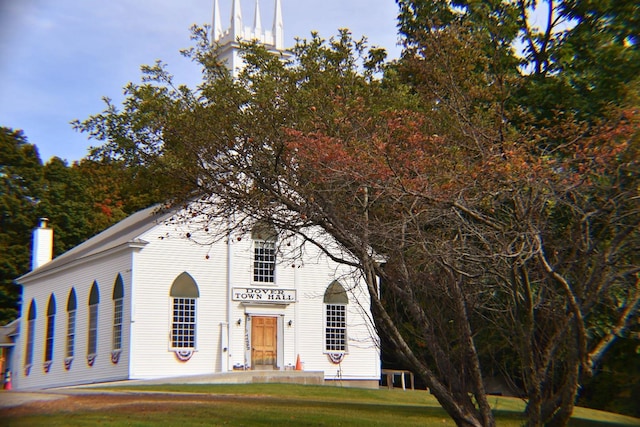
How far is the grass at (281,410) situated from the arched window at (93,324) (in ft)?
28.9

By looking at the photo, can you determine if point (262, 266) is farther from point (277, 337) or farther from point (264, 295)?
point (277, 337)

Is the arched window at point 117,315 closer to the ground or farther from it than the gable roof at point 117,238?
closer to the ground

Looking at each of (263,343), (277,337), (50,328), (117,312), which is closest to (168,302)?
(117,312)

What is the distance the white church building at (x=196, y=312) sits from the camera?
3272 centimetres

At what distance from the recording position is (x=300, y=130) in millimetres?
14992


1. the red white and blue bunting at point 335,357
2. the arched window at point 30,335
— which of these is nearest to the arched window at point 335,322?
the red white and blue bunting at point 335,357

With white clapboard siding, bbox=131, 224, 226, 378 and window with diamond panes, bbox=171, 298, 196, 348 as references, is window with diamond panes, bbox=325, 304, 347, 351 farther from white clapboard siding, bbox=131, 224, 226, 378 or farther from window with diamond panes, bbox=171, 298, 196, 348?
window with diamond panes, bbox=171, 298, 196, 348

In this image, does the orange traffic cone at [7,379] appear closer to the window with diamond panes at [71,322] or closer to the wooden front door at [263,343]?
the window with diamond panes at [71,322]

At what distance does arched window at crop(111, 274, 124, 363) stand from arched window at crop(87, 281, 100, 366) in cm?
182

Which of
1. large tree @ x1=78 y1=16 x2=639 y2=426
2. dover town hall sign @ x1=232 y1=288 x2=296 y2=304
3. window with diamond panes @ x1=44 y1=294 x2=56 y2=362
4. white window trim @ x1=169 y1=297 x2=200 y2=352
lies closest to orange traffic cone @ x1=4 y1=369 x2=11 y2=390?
window with diamond panes @ x1=44 y1=294 x2=56 y2=362

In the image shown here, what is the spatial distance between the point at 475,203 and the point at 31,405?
409 inches

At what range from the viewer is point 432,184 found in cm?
1392

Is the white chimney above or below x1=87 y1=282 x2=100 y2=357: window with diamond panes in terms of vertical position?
above

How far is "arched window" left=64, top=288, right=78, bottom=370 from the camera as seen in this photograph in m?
37.9
